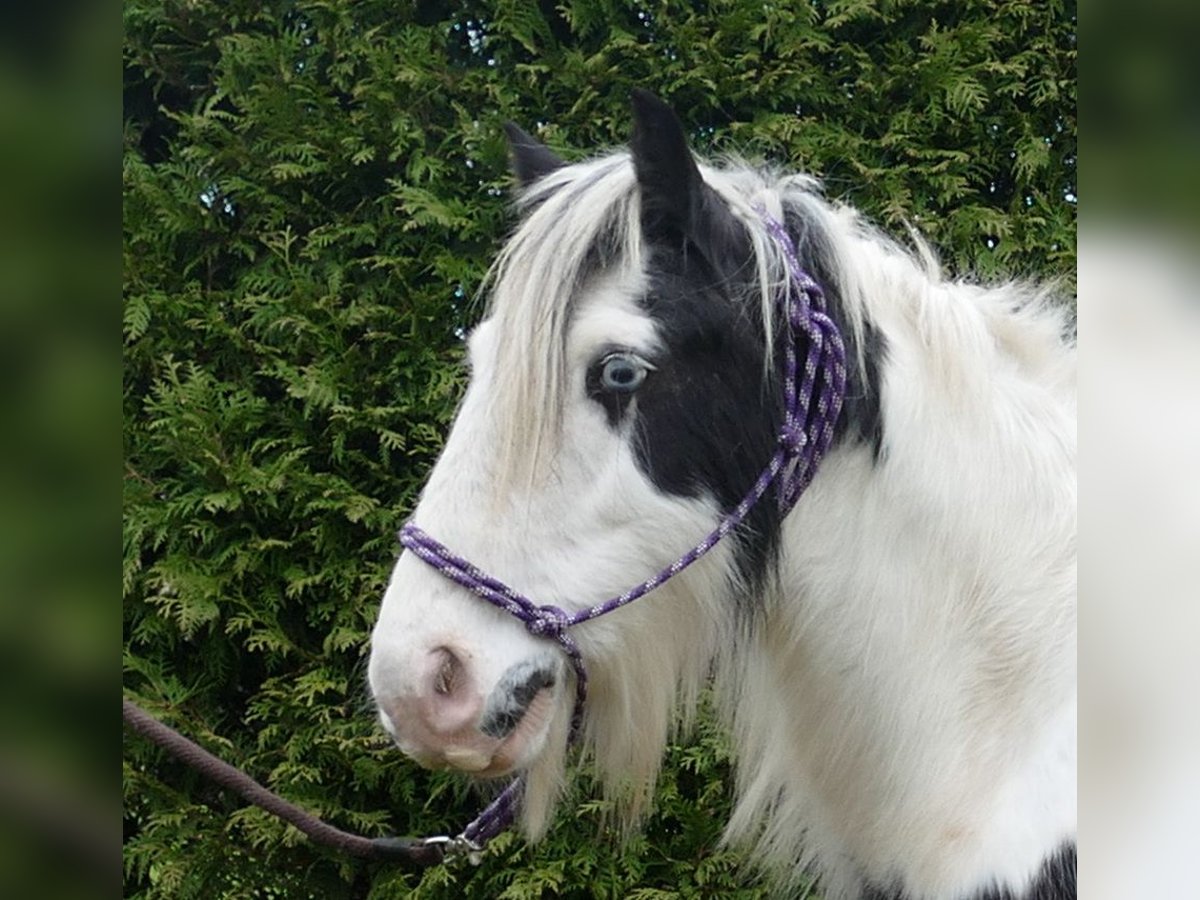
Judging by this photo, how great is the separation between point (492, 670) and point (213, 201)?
3.81ft

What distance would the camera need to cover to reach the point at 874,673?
99cm

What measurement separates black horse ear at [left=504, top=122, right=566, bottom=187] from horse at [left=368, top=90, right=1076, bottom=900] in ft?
0.35

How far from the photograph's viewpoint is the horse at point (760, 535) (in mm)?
888

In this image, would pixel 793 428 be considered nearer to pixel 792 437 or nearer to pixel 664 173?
pixel 792 437

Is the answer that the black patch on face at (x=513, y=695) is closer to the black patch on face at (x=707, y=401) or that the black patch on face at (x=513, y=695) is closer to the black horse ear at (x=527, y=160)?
the black patch on face at (x=707, y=401)

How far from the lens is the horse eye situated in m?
0.92

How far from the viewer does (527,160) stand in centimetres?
117

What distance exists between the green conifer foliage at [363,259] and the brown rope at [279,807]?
0.53 m

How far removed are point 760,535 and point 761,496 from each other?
4cm

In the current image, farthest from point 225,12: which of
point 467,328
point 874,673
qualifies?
point 874,673

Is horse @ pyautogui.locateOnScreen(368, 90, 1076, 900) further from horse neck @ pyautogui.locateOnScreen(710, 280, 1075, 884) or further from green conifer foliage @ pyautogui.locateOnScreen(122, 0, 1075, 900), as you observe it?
green conifer foliage @ pyautogui.locateOnScreen(122, 0, 1075, 900)

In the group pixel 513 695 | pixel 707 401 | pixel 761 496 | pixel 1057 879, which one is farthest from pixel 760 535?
pixel 1057 879

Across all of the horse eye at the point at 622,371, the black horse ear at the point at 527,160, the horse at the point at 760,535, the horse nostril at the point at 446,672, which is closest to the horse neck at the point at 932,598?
the horse at the point at 760,535
